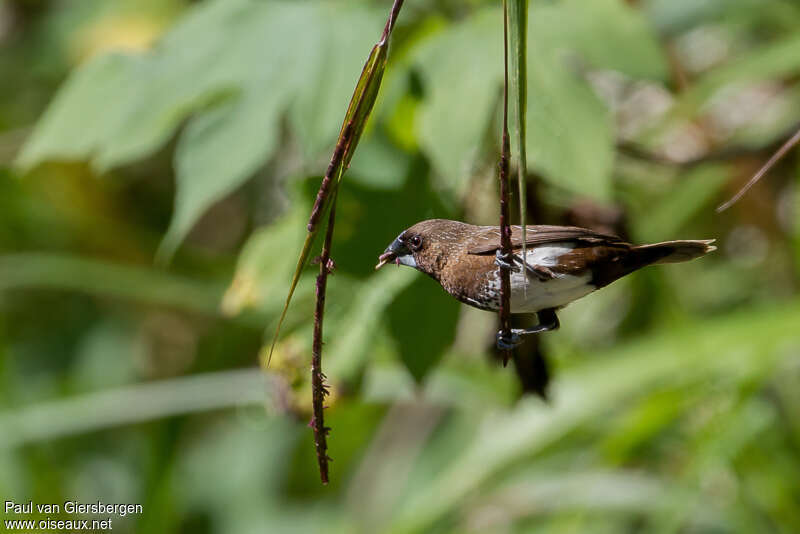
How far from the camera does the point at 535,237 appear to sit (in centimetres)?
79

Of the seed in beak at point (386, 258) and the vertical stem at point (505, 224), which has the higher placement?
the seed in beak at point (386, 258)

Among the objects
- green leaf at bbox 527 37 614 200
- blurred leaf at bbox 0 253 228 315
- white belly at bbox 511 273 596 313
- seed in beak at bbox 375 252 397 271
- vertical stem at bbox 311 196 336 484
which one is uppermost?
blurred leaf at bbox 0 253 228 315

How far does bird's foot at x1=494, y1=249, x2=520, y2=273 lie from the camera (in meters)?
0.71

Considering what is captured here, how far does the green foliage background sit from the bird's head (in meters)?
0.09

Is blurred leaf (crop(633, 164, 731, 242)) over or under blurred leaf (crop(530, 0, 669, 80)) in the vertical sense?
over

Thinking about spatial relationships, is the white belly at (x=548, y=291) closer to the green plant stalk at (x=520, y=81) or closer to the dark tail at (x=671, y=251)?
the dark tail at (x=671, y=251)

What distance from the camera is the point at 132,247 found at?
154 inches

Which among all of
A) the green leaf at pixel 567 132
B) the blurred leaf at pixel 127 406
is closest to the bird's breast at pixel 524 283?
the green leaf at pixel 567 132

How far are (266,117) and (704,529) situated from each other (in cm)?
211

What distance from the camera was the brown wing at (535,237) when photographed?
2.49 feet

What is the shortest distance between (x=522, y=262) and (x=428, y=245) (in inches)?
3.3

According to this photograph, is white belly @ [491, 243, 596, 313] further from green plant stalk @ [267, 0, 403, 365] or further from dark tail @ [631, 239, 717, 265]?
green plant stalk @ [267, 0, 403, 365]

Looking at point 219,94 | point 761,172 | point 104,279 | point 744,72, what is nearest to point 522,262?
point 761,172

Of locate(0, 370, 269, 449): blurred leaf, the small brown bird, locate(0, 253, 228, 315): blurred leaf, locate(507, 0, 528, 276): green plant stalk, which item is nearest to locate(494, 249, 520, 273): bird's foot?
the small brown bird
